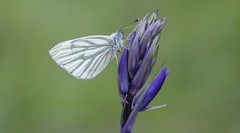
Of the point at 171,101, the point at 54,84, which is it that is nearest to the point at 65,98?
the point at 54,84

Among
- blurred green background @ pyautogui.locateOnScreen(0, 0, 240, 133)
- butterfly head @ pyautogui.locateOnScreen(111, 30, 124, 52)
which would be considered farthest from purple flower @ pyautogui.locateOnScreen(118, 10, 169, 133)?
blurred green background @ pyautogui.locateOnScreen(0, 0, 240, 133)

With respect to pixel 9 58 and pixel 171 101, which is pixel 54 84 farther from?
pixel 171 101

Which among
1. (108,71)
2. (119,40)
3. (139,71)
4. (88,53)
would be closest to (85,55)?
(88,53)

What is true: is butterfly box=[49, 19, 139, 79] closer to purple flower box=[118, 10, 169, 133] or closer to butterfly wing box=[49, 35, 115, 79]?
butterfly wing box=[49, 35, 115, 79]

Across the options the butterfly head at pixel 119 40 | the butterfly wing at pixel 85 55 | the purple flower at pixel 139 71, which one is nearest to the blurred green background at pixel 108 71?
the butterfly wing at pixel 85 55

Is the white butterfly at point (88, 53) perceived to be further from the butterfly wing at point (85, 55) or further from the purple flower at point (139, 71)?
the purple flower at point (139, 71)
